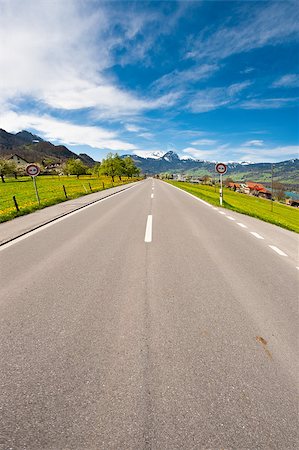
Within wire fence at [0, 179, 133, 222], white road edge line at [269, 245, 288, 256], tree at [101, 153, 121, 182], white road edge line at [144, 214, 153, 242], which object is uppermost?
tree at [101, 153, 121, 182]

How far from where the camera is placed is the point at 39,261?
5406mm

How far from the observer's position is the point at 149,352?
2.63 m

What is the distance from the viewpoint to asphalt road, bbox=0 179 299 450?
72.9 inches

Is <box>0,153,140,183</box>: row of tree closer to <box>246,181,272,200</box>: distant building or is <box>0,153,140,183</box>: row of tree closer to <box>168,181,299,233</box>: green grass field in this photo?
<box>168,181,299,233</box>: green grass field

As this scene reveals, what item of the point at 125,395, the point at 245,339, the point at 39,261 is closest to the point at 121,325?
the point at 125,395

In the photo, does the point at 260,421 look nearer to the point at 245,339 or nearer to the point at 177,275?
the point at 245,339

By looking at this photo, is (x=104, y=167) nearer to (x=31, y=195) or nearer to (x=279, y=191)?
(x=31, y=195)

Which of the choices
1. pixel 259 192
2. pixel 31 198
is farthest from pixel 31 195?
pixel 259 192

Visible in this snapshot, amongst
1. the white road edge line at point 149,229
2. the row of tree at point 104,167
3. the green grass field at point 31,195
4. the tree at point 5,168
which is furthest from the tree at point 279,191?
the white road edge line at point 149,229

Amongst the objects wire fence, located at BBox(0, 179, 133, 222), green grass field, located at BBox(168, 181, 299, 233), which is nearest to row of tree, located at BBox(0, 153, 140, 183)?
wire fence, located at BBox(0, 179, 133, 222)

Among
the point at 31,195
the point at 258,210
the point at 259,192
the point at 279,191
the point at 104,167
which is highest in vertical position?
the point at 104,167

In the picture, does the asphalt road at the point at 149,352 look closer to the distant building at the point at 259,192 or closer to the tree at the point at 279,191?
the tree at the point at 279,191

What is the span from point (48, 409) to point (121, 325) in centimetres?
124

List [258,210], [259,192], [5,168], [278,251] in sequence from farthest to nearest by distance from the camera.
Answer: [259,192], [5,168], [258,210], [278,251]
